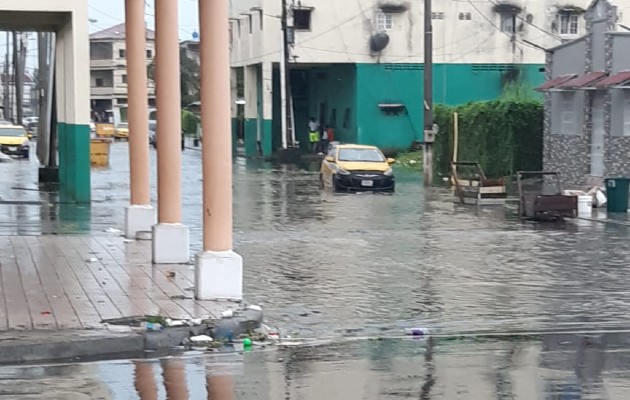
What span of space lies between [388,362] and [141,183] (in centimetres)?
1038

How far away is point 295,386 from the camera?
9.33m

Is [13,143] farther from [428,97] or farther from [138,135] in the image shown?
[138,135]

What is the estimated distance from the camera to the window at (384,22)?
60.0 meters

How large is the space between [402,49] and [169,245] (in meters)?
44.9

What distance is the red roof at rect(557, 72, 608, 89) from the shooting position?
32.0 metres

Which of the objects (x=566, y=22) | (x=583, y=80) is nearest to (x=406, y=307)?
(x=583, y=80)

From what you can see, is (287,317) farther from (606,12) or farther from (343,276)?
(606,12)

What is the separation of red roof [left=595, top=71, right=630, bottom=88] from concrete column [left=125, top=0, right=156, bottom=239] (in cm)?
1502

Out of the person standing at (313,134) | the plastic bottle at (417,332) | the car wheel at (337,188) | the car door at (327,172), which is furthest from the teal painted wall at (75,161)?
the person standing at (313,134)

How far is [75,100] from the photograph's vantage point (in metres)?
28.1

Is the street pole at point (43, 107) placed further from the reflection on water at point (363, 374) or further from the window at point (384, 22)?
the reflection on water at point (363, 374)

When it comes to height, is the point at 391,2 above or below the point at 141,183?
above

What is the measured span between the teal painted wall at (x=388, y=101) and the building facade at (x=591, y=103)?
23.4m

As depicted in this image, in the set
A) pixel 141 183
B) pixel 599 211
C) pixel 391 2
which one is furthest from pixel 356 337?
→ pixel 391 2
